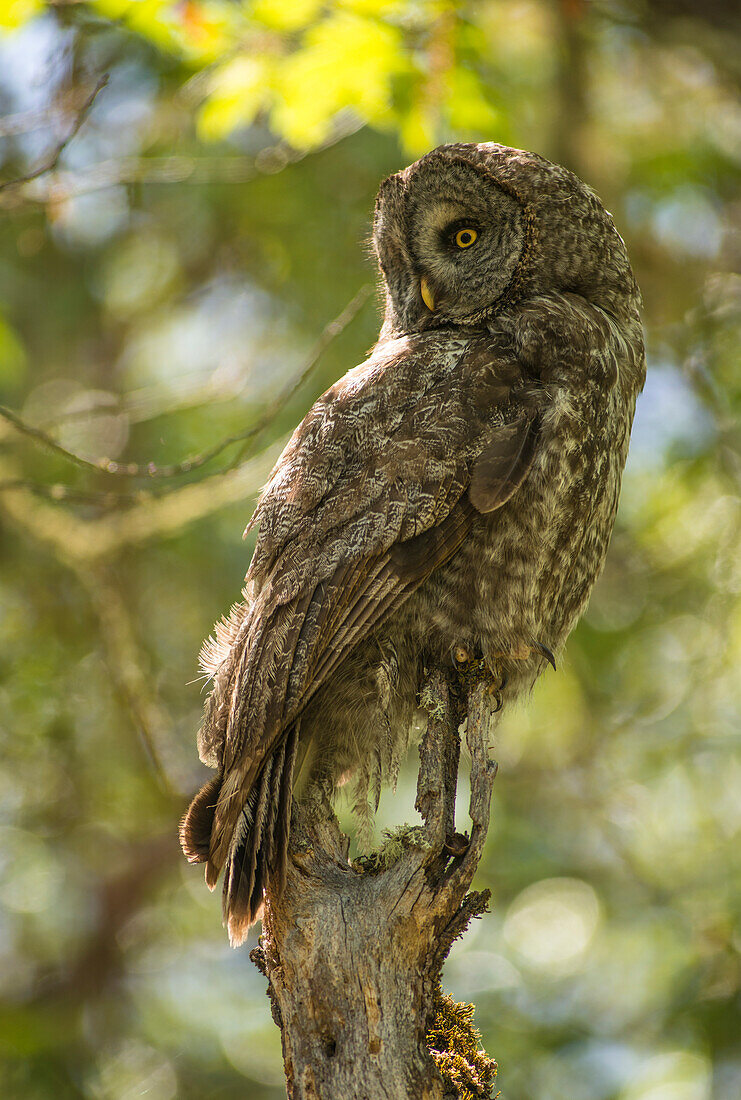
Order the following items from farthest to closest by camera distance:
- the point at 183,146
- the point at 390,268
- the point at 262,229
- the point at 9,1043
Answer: the point at 262,229 < the point at 183,146 < the point at 9,1043 < the point at 390,268

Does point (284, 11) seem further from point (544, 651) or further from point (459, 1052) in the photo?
point (459, 1052)

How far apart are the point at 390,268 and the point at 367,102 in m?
0.74

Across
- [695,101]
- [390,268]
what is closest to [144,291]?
[695,101]

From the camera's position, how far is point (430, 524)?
8.62ft

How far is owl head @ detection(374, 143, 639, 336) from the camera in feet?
10.1

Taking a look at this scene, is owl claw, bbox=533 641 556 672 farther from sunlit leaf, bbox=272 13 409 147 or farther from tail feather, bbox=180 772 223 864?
sunlit leaf, bbox=272 13 409 147

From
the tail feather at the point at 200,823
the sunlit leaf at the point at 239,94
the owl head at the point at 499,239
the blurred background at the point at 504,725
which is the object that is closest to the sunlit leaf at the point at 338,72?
the sunlit leaf at the point at 239,94

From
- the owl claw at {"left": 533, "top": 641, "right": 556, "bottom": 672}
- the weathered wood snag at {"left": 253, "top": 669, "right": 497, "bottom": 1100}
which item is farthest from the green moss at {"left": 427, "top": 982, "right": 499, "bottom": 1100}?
the owl claw at {"left": 533, "top": 641, "right": 556, "bottom": 672}

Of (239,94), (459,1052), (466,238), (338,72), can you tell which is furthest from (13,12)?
(459,1052)

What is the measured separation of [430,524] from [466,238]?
3.41 ft

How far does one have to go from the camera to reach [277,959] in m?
2.33

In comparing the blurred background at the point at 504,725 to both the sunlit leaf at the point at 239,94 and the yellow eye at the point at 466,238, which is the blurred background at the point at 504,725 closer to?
the sunlit leaf at the point at 239,94

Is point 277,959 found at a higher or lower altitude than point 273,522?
lower

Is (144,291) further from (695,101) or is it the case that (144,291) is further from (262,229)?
(695,101)
